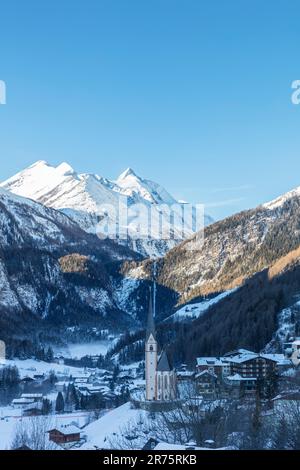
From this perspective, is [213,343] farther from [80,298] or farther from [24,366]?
[80,298]

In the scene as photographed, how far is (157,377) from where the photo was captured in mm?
29953

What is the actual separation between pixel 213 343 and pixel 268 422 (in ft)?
106

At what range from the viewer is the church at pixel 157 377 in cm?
2781

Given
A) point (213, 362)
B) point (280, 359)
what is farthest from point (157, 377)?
point (280, 359)

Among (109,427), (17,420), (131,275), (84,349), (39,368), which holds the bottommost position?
(17,420)

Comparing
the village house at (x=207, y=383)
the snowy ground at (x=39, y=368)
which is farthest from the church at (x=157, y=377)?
the snowy ground at (x=39, y=368)

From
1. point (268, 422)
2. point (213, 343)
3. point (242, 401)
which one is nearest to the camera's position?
point (268, 422)

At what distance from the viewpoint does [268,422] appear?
52.7ft

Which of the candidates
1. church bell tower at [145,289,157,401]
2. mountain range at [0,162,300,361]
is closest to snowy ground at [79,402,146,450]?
church bell tower at [145,289,157,401]

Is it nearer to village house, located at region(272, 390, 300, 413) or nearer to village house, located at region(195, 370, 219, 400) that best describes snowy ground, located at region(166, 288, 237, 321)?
village house, located at region(195, 370, 219, 400)

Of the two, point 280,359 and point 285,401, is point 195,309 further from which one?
point 285,401

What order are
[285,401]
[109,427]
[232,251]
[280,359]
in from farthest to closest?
[232,251] → [280,359] → [109,427] → [285,401]

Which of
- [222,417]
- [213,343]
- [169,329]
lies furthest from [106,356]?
[222,417]

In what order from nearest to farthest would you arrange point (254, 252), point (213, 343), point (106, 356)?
point (213, 343) → point (106, 356) → point (254, 252)
